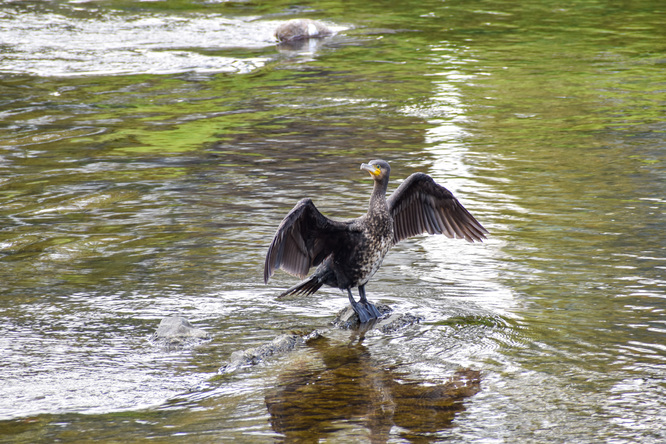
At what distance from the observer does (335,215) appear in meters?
8.38

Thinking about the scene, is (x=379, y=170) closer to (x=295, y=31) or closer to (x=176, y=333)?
(x=176, y=333)

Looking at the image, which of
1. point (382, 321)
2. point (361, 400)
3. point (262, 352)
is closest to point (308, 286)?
point (382, 321)

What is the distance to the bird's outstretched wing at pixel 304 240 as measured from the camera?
5645mm

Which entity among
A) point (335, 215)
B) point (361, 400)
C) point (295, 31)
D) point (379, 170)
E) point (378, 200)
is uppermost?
point (295, 31)

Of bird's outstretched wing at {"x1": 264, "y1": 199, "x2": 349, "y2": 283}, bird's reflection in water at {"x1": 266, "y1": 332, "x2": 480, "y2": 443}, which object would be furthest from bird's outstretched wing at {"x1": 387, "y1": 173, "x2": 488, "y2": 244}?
bird's reflection in water at {"x1": 266, "y1": 332, "x2": 480, "y2": 443}

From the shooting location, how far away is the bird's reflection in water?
4.56 meters

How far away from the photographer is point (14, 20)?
20.3 m

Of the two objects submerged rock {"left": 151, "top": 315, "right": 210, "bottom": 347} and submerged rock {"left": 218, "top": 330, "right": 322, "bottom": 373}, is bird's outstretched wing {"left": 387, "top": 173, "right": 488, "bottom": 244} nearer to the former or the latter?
submerged rock {"left": 218, "top": 330, "right": 322, "bottom": 373}

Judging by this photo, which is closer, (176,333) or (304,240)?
(176,333)

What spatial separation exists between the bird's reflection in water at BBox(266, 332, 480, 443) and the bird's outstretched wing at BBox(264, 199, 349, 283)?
79 cm

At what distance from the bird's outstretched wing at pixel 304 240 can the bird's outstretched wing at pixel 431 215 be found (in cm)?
71

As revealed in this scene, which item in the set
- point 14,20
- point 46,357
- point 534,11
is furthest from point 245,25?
point 46,357

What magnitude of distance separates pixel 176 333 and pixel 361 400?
142 centimetres

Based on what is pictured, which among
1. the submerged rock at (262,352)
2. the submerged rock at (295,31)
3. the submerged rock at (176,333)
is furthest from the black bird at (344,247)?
the submerged rock at (295,31)
